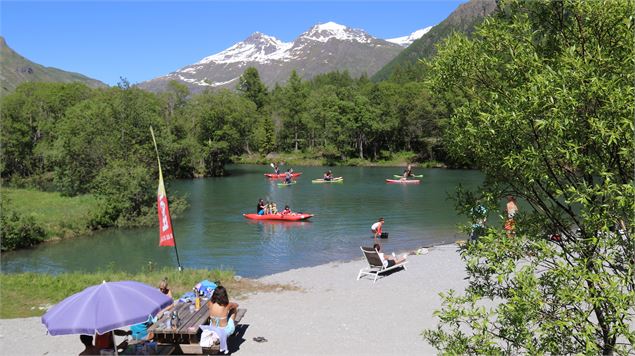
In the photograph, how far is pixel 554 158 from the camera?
5.09 m

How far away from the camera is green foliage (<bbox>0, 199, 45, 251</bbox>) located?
26969mm

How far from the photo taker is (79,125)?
42344 mm

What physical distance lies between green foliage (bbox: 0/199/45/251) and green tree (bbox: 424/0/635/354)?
27840 mm

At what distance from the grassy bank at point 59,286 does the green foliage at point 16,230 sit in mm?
10658

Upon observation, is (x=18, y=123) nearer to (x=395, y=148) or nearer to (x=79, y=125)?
(x=79, y=125)

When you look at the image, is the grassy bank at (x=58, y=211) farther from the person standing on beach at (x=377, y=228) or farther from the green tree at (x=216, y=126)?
the green tree at (x=216, y=126)

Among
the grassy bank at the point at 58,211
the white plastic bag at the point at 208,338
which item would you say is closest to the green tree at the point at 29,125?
the grassy bank at the point at 58,211

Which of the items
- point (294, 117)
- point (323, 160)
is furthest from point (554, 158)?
point (294, 117)

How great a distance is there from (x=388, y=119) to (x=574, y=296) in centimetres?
8974

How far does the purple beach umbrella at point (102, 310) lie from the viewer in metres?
8.01

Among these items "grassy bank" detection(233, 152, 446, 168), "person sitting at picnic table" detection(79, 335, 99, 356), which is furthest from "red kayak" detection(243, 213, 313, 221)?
"grassy bank" detection(233, 152, 446, 168)

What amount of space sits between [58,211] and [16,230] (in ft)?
23.2

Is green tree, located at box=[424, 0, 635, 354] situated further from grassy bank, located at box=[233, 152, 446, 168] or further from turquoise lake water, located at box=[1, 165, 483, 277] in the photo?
grassy bank, located at box=[233, 152, 446, 168]

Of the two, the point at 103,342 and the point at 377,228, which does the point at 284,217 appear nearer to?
the point at 377,228
